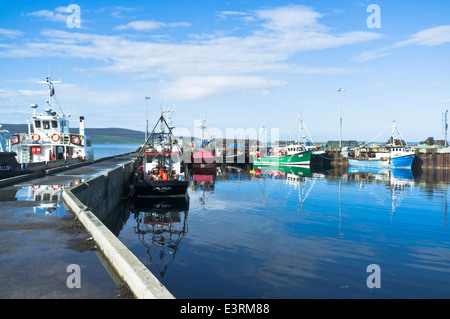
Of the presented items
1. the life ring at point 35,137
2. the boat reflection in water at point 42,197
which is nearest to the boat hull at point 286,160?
the life ring at point 35,137

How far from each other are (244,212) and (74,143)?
80.4 ft

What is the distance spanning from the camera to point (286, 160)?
75375 mm

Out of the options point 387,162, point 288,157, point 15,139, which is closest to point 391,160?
point 387,162

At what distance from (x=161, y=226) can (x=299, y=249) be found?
8.34 metres

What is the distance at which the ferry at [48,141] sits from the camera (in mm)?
36000

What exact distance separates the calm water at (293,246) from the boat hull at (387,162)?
141ft

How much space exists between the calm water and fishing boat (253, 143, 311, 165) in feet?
145

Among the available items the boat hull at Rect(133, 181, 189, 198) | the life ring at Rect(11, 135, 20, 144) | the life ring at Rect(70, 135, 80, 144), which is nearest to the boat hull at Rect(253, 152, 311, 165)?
the life ring at Rect(70, 135, 80, 144)

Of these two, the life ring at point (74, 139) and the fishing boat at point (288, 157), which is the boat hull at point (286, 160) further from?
the life ring at point (74, 139)

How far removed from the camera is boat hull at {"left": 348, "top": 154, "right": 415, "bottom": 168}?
67.9m

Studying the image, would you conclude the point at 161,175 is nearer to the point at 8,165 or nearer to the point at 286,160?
the point at 8,165

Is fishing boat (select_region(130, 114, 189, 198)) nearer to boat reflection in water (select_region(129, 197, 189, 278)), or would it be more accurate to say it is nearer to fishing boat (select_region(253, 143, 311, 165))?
boat reflection in water (select_region(129, 197, 189, 278))
